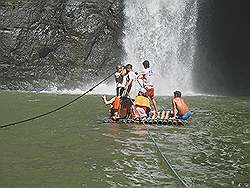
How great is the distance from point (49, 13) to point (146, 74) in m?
16.8

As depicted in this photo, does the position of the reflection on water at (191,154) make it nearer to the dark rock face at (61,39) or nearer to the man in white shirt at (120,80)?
the man in white shirt at (120,80)

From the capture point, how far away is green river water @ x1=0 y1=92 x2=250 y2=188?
21.0 feet

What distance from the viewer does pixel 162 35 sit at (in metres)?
28.2

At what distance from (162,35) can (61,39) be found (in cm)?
626

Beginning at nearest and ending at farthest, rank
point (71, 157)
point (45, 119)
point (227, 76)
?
1. point (71, 157)
2. point (45, 119)
3. point (227, 76)

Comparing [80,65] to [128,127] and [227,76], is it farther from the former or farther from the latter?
[128,127]

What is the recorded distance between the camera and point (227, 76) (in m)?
29.7

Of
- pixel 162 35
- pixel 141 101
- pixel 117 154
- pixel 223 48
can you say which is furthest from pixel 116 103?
pixel 223 48

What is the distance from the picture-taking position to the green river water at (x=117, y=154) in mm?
6387

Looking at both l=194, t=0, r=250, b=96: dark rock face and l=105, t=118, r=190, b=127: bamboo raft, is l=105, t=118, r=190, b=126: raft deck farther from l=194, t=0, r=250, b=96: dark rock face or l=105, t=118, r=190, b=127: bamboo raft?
l=194, t=0, r=250, b=96: dark rock face

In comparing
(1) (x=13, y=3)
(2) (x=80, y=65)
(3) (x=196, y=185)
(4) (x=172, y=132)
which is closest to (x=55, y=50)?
(2) (x=80, y=65)

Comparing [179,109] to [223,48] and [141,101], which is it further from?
[223,48]

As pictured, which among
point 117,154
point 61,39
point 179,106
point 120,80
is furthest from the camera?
point 61,39

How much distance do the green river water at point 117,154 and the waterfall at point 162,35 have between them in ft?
50.1
